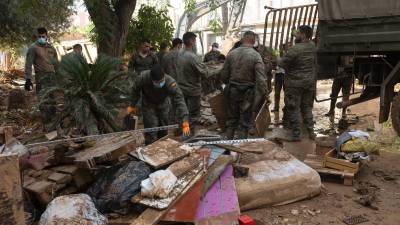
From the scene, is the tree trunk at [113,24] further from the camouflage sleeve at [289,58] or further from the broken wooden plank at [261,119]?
the broken wooden plank at [261,119]

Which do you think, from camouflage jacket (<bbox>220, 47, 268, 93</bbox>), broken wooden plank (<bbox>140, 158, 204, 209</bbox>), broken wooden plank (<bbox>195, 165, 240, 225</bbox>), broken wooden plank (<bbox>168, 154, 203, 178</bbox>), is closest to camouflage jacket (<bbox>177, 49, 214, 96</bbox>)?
camouflage jacket (<bbox>220, 47, 268, 93</bbox>)

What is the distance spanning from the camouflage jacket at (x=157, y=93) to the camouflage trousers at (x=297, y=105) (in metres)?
2.19

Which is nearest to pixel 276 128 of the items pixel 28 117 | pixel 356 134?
pixel 356 134

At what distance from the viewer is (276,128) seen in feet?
25.8

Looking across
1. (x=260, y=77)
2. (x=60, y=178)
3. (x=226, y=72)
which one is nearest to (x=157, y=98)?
(x=226, y=72)

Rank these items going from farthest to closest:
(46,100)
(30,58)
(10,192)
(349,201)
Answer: (30,58), (46,100), (349,201), (10,192)

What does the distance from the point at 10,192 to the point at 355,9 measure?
5895 mm

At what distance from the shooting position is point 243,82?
611 cm

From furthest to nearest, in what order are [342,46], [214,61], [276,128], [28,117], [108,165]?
[214,61], [28,117], [276,128], [342,46], [108,165]

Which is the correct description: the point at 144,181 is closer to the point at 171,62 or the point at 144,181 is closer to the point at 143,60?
the point at 171,62

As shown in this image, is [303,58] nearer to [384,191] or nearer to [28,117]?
[384,191]

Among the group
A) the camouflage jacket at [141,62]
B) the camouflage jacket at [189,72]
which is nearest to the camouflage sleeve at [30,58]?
the camouflage jacket at [141,62]

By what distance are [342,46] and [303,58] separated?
2.68 ft

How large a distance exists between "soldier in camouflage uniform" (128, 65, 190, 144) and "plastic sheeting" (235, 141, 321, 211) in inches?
41.6
